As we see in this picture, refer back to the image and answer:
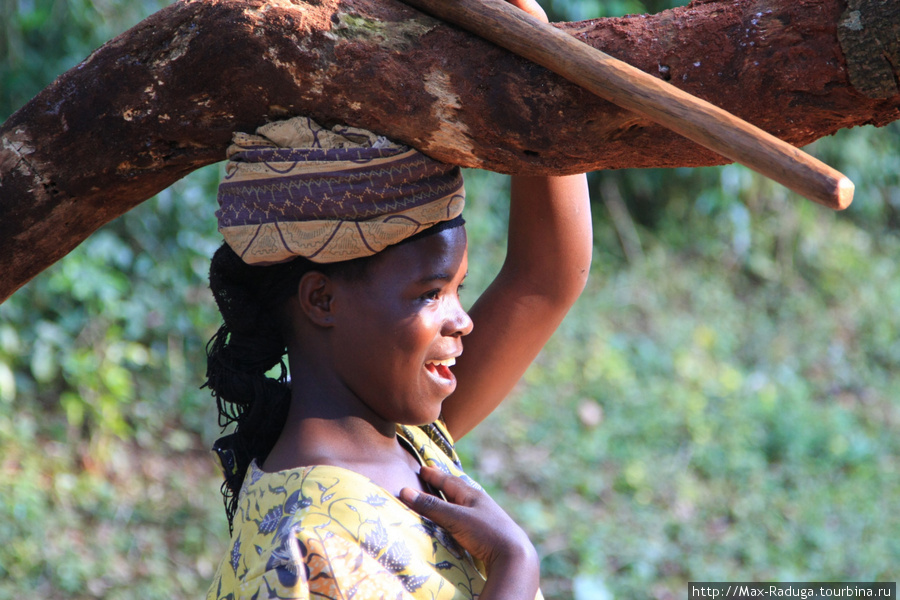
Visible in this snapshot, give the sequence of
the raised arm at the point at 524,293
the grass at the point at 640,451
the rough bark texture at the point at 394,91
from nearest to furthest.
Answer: the rough bark texture at the point at 394,91, the raised arm at the point at 524,293, the grass at the point at 640,451

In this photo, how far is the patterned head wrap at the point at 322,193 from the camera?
141 centimetres

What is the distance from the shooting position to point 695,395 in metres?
4.72

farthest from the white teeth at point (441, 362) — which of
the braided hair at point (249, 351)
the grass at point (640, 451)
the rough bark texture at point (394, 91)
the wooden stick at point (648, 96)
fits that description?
the grass at point (640, 451)

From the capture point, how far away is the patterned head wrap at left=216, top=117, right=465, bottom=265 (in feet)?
4.63

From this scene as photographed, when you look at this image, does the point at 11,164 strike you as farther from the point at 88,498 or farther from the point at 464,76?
the point at 88,498

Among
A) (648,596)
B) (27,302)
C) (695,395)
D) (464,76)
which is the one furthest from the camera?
(695,395)

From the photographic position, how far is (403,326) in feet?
4.85

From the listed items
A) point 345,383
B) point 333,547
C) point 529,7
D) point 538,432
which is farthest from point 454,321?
point 538,432

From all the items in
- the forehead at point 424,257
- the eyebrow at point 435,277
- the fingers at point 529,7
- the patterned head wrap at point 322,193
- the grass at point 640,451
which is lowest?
the grass at point 640,451

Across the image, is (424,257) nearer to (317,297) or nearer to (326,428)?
(317,297)

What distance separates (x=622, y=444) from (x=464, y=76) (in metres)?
3.24

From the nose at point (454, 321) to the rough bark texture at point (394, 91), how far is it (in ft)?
0.83

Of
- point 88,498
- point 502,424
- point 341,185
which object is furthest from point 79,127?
point 502,424

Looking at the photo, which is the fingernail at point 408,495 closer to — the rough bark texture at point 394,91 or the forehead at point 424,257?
the forehead at point 424,257
